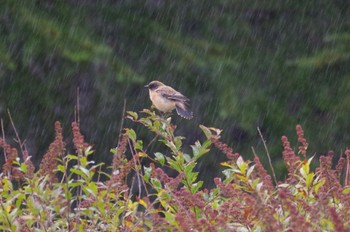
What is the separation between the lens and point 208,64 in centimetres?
678

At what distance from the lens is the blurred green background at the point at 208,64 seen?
22.0ft

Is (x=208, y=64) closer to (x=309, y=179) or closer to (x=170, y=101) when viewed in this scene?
(x=170, y=101)

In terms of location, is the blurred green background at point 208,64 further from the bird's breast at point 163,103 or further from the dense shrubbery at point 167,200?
the dense shrubbery at point 167,200

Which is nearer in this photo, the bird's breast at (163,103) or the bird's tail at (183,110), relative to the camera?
the bird's tail at (183,110)

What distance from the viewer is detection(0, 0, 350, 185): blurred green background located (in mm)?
6703

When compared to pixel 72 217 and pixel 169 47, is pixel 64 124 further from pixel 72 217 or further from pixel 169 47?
pixel 72 217

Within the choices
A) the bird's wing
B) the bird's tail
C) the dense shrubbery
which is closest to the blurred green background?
the bird's wing

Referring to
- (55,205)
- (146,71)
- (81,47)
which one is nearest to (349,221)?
(55,205)

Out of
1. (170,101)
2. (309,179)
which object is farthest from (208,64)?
(309,179)

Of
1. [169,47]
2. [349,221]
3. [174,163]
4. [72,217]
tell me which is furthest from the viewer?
[169,47]

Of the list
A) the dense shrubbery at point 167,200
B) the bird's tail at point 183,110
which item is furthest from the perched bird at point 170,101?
the dense shrubbery at point 167,200

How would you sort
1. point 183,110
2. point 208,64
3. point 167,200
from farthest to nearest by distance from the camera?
point 208,64 → point 183,110 → point 167,200

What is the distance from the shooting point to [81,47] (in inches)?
258

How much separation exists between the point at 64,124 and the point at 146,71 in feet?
2.82
